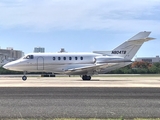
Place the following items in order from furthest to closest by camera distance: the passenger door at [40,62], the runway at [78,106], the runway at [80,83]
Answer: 1. the passenger door at [40,62]
2. the runway at [80,83]
3. the runway at [78,106]

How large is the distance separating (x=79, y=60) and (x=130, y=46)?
6164mm

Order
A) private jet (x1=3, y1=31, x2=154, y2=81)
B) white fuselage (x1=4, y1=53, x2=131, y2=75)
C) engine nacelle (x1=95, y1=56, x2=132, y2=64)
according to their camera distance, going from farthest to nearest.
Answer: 1. white fuselage (x1=4, y1=53, x2=131, y2=75)
2. private jet (x1=3, y1=31, x2=154, y2=81)
3. engine nacelle (x1=95, y1=56, x2=132, y2=64)

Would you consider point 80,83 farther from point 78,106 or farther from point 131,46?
point 78,106

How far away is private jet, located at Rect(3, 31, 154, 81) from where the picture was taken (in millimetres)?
39594

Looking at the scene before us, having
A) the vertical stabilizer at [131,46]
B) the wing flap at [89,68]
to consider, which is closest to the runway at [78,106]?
the wing flap at [89,68]

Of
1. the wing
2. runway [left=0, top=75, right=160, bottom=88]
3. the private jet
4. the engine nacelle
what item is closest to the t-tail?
the private jet

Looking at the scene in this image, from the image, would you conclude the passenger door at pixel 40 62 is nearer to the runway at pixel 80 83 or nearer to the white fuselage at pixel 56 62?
the white fuselage at pixel 56 62

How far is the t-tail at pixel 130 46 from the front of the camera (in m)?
39.8

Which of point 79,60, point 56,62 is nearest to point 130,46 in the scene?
point 79,60

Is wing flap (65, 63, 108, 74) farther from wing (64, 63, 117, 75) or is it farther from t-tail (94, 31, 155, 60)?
t-tail (94, 31, 155, 60)

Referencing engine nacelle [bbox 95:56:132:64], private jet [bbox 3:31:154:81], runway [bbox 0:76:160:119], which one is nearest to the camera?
runway [bbox 0:76:160:119]

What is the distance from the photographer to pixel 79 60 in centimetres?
4069

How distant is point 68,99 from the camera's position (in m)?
15.3

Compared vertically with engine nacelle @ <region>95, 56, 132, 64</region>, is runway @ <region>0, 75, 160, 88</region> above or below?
below
